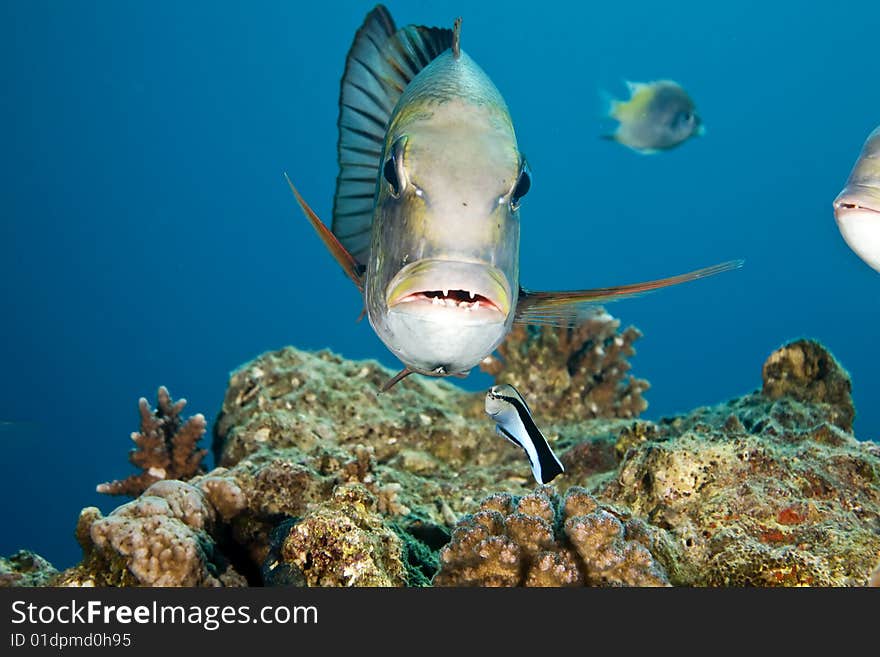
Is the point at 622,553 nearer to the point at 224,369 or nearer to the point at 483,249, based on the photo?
the point at 483,249

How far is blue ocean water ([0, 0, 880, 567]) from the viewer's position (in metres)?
70.8

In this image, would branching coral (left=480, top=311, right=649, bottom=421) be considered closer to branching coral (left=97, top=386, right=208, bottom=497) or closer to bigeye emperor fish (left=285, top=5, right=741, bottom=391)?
branching coral (left=97, top=386, right=208, bottom=497)

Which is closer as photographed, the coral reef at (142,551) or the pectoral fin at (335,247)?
the pectoral fin at (335,247)

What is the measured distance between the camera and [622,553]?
2.45m

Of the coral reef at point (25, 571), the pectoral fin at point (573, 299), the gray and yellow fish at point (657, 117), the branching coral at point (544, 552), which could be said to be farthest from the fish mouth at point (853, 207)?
the gray and yellow fish at point (657, 117)

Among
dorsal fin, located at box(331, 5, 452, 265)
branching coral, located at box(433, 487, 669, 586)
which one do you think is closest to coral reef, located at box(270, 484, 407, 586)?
branching coral, located at box(433, 487, 669, 586)

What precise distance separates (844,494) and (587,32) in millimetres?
112283

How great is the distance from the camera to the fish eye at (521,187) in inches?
92.2

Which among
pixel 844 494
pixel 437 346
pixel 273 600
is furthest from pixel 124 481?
pixel 844 494

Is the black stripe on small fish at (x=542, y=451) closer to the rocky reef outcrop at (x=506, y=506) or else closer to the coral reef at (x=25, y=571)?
Result: the rocky reef outcrop at (x=506, y=506)

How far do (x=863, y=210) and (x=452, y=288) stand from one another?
7.11 ft

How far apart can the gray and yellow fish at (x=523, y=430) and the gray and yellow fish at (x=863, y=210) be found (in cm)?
182

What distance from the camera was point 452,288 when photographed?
74.2 inches

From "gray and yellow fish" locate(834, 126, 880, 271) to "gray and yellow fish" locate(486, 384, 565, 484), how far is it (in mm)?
1824
